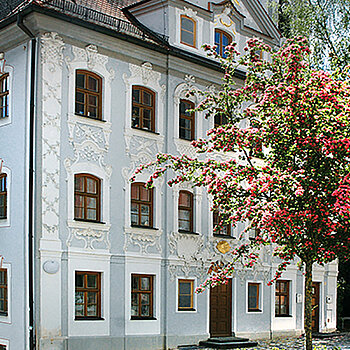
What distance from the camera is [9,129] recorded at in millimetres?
19688

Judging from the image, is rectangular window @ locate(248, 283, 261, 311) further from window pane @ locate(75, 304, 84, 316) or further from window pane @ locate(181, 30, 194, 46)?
window pane @ locate(181, 30, 194, 46)

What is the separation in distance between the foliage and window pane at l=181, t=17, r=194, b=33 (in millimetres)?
5870

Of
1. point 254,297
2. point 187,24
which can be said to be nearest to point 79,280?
point 254,297

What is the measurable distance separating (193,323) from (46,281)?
19.8 feet

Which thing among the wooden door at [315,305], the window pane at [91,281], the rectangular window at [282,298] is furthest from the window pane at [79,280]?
the wooden door at [315,305]

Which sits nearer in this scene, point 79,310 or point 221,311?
point 79,310

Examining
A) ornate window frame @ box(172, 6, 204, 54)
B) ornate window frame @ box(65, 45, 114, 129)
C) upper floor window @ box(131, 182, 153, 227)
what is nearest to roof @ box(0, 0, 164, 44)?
ornate window frame @ box(172, 6, 204, 54)

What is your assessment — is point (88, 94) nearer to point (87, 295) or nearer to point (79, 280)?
point (79, 280)

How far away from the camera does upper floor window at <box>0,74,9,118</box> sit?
2000cm

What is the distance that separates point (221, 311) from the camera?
78.5ft

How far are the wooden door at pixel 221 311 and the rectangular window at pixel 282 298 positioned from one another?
2.86 metres

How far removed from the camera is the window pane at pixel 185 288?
2239cm

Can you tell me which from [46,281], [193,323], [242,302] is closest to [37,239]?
[46,281]

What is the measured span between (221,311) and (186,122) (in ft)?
21.3
